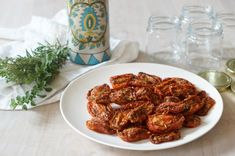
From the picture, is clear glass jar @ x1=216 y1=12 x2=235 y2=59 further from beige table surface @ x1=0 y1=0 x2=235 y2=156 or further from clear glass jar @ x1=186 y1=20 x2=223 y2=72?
beige table surface @ x1=0 y1=0 x2=235 y2=156

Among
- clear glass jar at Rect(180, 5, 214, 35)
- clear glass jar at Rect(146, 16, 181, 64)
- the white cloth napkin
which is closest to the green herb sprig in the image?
the white cloth napkin

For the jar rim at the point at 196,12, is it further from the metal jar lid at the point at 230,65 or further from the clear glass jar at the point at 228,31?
the metal jar lid at the point at 230,65

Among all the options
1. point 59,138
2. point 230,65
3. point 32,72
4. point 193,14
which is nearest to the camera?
point 59,138

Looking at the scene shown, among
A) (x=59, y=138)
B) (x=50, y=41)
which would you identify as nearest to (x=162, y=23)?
(x=50, y=41)

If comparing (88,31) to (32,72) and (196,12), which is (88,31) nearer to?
(32,72)

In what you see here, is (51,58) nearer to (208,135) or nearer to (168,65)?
(168,65)
